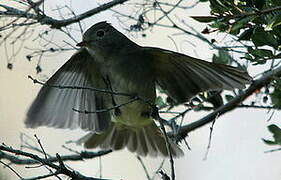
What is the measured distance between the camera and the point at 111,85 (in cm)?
437

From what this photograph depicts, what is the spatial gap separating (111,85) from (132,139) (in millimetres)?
725

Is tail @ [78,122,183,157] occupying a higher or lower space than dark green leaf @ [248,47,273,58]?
lower

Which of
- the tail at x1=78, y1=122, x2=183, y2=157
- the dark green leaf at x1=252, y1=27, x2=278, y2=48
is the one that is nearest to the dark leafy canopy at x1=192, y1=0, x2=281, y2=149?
the dark green leaf at x1=252, y1=27, x2=278, y2=48

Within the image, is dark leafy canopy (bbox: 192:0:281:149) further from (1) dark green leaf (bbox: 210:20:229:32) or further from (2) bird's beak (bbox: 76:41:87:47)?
(2) bird's beak (bbox: 76:41:87:47)

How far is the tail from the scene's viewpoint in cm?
487

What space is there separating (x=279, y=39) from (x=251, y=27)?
137 millimetres

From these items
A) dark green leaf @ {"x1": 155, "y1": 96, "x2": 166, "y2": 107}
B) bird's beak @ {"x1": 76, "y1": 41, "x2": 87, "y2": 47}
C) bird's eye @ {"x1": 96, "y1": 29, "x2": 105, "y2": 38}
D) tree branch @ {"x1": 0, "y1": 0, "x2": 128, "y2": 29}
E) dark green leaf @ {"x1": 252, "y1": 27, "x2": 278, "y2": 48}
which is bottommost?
dark green leaf @ {"x1": 155, "y1": 96, "x2": 166, "y2": 107}

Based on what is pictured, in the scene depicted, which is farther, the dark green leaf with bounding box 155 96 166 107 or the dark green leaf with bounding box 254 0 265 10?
the dark green leaf with bounding box 155 96 166 107

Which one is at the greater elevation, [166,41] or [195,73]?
[166,41]

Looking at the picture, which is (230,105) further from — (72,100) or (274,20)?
(274,20)

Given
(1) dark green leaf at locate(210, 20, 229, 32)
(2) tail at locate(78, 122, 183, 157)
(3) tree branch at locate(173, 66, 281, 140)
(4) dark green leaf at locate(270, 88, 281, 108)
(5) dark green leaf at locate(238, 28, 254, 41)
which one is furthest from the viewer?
(2) tail at locate(78, 122, 183, 157)

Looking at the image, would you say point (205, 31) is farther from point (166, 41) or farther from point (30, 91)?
point (30, 91)

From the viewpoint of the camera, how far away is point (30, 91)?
6.15m

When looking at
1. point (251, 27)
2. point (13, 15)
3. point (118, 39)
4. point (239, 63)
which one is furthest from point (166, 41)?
point (251, 27)
